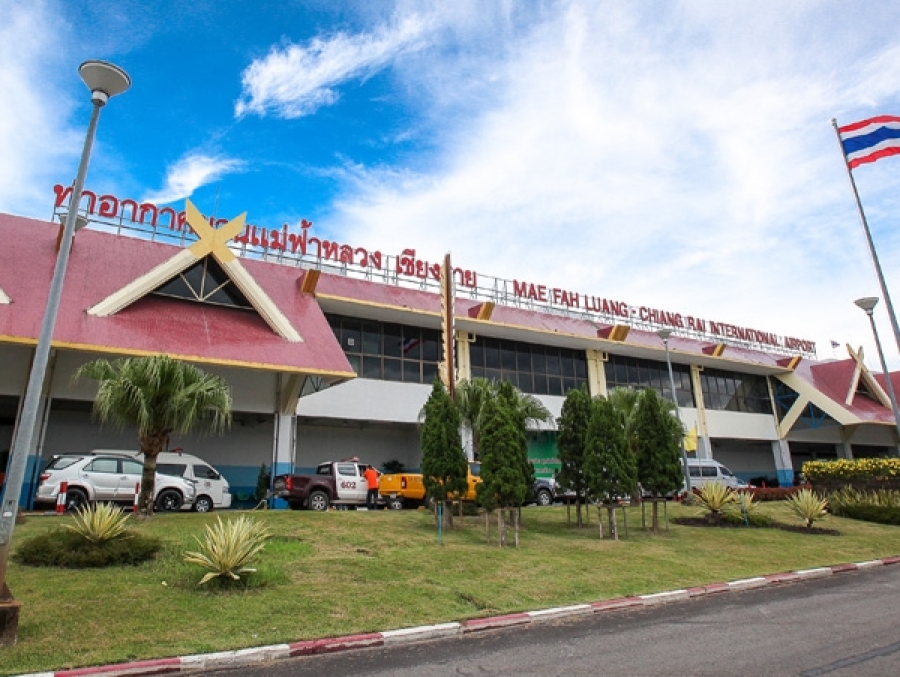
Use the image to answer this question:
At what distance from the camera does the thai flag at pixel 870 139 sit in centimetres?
1699

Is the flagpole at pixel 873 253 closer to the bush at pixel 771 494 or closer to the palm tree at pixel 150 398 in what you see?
the bush at pixel 771 494

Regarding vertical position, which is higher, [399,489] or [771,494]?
[399,489]

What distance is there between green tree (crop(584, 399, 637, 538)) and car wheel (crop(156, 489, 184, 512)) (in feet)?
39.4

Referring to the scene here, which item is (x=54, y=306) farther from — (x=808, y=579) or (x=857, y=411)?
(x=857, y=411)

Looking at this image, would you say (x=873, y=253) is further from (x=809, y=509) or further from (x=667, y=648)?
(x=667, y=648)

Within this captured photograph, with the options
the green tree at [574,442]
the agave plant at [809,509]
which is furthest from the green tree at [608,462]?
the agave plant at [809,509]

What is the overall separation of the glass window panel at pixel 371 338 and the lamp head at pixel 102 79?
63.3ft

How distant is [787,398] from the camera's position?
131 feet

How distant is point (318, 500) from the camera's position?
754 inches

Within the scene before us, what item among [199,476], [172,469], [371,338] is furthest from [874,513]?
[172,469]

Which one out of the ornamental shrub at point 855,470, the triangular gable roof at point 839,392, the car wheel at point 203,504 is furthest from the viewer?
the triangular gable roof at point 839,392

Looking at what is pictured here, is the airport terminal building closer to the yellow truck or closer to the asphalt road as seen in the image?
the yellow truck

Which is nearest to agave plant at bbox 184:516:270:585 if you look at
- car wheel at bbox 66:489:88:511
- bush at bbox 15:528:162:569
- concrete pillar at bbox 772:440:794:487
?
bush at bbox 15:528:162:569

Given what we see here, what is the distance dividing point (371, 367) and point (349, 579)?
1765cm
